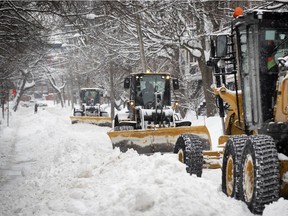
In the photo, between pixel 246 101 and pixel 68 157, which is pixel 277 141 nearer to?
pixel 246 101

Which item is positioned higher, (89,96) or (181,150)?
(89,96)

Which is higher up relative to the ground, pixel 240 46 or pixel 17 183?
pixel 240 46

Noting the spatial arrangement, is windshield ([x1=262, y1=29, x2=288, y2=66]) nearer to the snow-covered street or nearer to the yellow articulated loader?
the snow-covered street

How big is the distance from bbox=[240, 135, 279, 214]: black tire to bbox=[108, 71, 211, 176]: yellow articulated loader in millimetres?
5678

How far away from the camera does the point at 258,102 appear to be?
225 inches

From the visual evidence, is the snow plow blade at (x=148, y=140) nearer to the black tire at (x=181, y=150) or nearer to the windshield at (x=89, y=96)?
the black tire at (x=181, y=150)

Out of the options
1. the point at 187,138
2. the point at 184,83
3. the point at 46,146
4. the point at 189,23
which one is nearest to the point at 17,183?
the point at 187,138

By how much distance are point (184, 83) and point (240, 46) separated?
19318mm

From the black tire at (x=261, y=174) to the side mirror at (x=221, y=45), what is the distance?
5.44ft

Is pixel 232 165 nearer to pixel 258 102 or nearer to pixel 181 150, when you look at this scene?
pixel 258 102

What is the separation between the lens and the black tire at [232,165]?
516cm

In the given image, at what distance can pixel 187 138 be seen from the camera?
7.35 m

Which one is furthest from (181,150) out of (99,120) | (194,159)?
(99,120)

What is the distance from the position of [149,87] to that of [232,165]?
9.32 m
